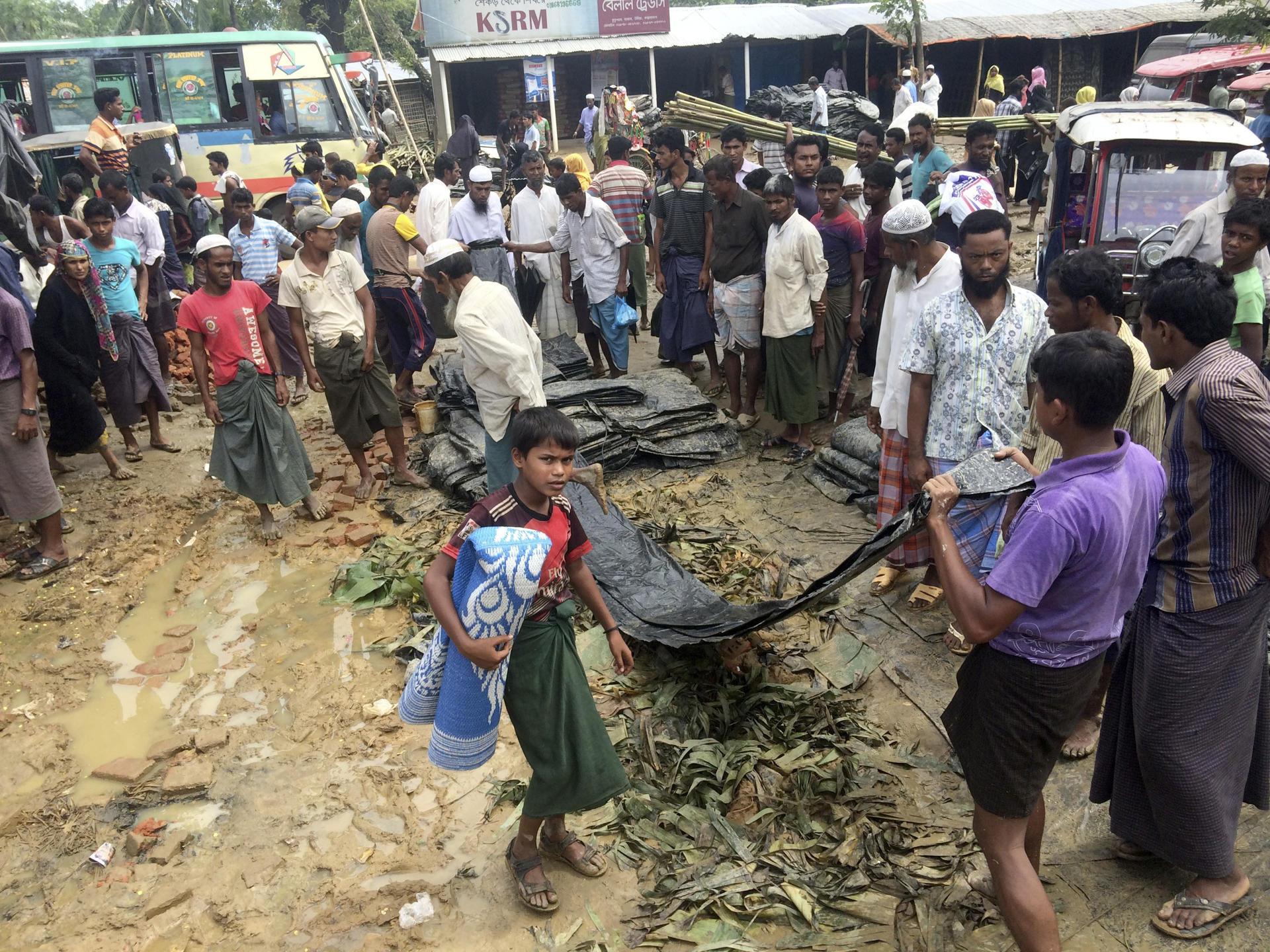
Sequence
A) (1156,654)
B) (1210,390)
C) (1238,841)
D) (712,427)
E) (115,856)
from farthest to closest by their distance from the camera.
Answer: (712,427), (115,856), (1238,841), (1156,654), (1210,390)

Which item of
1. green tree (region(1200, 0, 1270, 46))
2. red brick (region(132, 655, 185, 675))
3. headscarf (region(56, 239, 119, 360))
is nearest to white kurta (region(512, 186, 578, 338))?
headscarf (region(56, 239, 119, 360))

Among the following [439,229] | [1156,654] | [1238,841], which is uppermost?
[439,229]

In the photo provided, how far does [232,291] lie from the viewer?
5441mm

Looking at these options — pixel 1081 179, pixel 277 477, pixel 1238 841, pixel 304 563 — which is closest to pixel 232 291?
pixel 277 477

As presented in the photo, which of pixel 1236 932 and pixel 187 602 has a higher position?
pixel 1236 932

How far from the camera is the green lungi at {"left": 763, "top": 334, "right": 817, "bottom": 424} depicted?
6070mm

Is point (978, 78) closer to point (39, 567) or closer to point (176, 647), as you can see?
point (39, 567)

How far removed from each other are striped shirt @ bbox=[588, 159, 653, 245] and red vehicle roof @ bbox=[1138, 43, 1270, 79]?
Result: 1079 centimetres

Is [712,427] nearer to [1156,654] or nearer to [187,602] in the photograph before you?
[187,602]

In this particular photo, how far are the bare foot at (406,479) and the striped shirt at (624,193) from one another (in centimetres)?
274

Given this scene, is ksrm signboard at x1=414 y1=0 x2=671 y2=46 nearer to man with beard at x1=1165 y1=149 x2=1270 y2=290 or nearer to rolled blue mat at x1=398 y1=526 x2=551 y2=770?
man with beard at x1=1165 y1=149 x2=1270 y2=290

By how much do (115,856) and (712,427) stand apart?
4325 mm

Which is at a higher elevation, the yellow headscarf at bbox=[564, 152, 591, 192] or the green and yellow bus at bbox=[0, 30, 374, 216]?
the green and yellow bus at bbox=[0, 30, 374, 216]

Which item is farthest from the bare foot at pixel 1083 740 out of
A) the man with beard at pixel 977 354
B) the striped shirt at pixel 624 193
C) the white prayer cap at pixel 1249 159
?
the striped shirt at pixel 624 193
